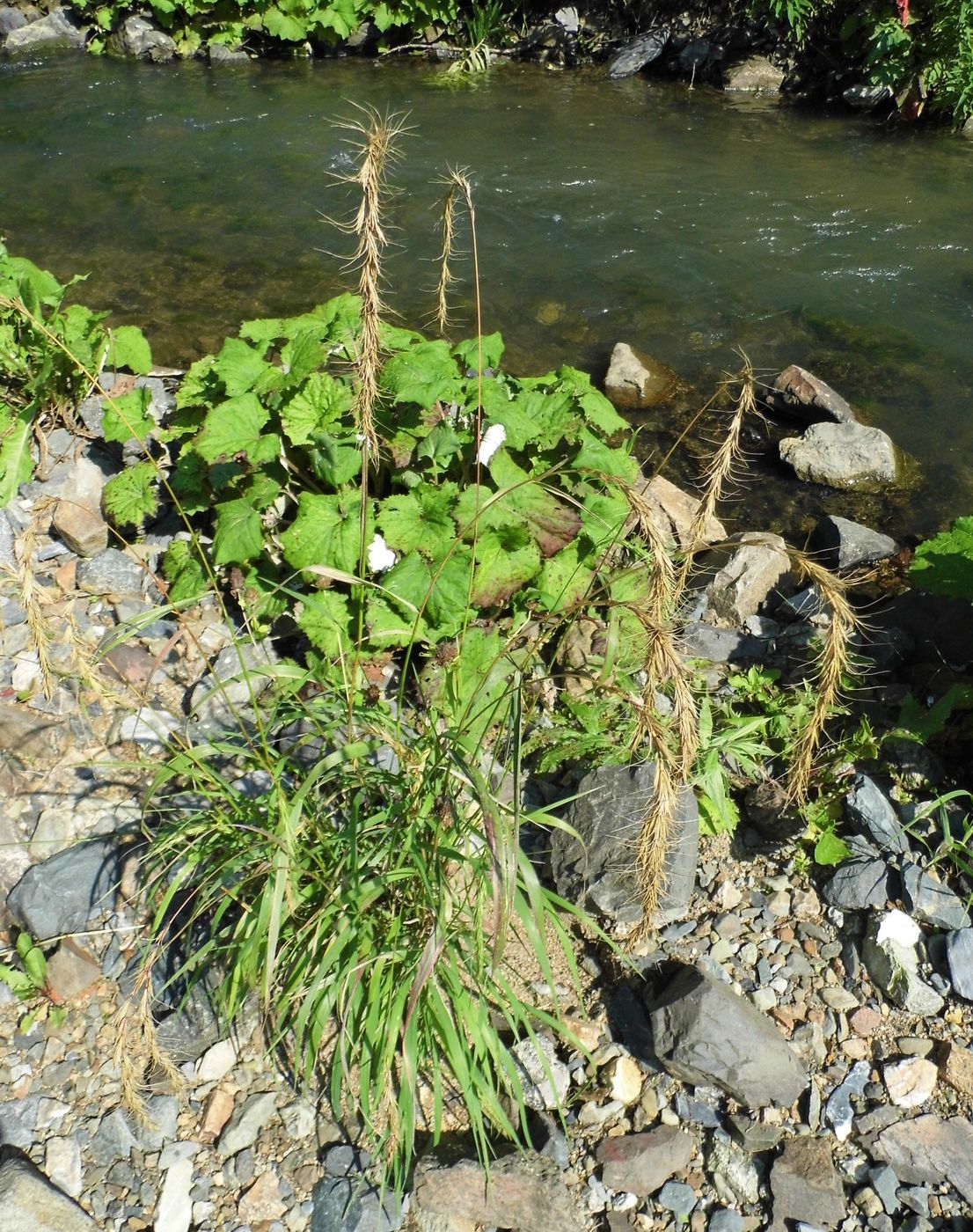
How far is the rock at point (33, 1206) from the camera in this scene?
6.57ft

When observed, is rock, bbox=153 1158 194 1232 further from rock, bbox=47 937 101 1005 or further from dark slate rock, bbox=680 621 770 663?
dark slate rock, bbox=680 621 770 663

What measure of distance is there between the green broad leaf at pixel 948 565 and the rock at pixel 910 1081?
1259 mm

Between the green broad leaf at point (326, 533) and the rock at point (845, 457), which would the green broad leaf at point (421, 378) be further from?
the rock at point (845, 457)

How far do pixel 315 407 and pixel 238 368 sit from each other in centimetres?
45

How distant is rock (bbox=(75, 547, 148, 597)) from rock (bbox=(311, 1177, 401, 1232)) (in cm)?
210

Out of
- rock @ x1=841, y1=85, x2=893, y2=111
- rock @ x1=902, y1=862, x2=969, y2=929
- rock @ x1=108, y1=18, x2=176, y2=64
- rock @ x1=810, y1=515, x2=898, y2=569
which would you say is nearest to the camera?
rock @ x1=902, y1=862, x2=969, y2=929

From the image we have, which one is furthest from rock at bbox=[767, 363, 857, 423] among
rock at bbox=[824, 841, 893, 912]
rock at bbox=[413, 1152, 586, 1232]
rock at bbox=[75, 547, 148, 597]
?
rock at bbox=[413, 1152, 586, 1232]

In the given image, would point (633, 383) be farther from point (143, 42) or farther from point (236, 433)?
point (143, 42)

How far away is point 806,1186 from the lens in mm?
2154

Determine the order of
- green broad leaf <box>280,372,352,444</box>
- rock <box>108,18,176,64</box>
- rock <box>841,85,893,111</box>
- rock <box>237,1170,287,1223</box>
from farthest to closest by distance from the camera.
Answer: rock <box>108,18,176,64</box>, rock <box>841,85,893,111</box>, green broad leaf <box>280,372,352,444</box>, rock <box>237,1170,287,1223</box>

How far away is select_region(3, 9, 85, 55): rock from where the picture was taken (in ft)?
33.4

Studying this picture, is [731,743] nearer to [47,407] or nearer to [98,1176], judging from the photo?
[98,1176]

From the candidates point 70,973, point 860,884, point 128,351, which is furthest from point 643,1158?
point 128,351

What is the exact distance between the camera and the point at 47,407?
4.05 metres
